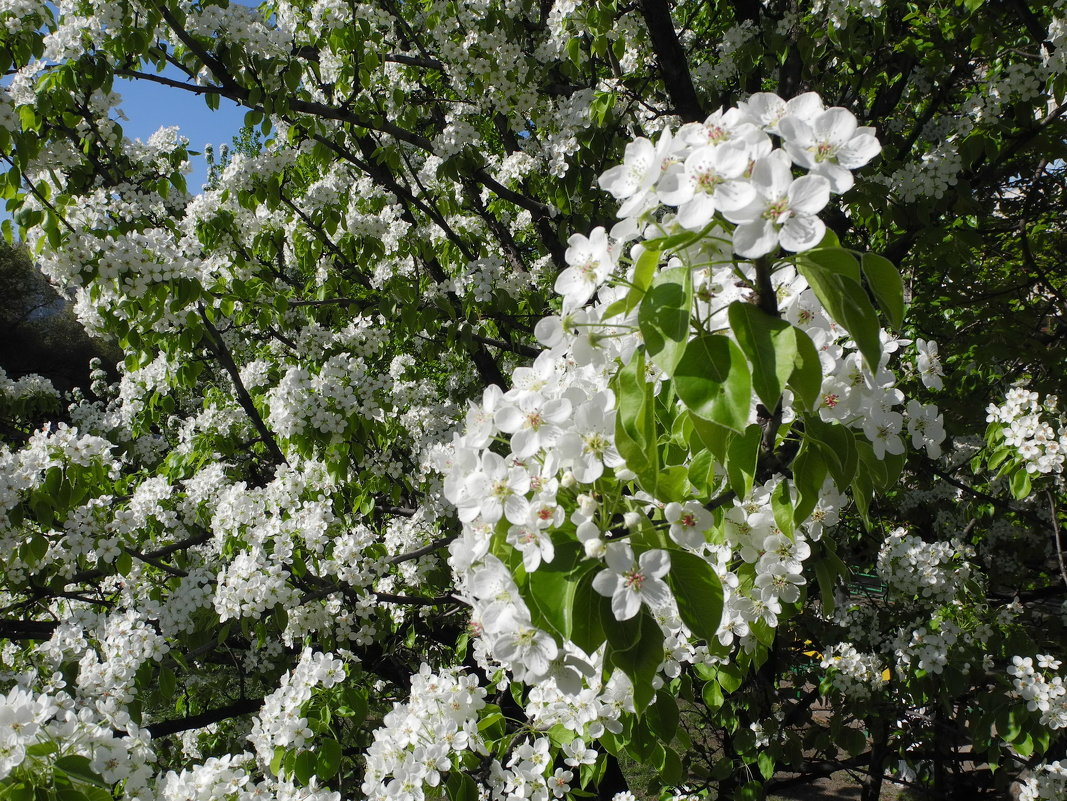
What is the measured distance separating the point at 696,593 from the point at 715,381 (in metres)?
0.37

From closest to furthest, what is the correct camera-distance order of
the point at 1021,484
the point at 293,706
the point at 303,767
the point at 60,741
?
1. the point at 60,741
2. the point at 303,767
3. the point at 293,706
4. the point at 1021,484

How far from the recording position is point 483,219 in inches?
229

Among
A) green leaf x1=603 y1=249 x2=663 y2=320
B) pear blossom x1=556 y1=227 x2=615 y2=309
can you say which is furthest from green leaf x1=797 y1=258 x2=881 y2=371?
pear blossom x1=556 y1=227 x2=615 y2=309

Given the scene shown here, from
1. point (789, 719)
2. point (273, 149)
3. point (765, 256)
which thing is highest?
point (273, 149)

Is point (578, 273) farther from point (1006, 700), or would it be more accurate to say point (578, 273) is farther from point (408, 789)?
point (1006, 700)

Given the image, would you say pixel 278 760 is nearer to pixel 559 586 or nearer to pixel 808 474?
pixel 559 586

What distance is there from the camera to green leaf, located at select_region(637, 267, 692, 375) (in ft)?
3.23

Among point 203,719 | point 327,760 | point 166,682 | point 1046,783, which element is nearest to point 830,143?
point 327,760

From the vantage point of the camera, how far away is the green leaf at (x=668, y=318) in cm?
98

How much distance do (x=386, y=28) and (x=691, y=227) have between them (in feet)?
17.2

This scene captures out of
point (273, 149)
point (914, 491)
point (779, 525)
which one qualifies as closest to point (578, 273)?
point (779, 525)

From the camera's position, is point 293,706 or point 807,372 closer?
point 807,372

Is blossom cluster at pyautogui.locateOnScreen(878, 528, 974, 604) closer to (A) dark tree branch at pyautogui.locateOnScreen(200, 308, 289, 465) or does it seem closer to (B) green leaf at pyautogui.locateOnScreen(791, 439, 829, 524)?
(B) green leaf at pyautogui.locateOnScreen(791, 439, 829, 524)

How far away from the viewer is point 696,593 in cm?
116
